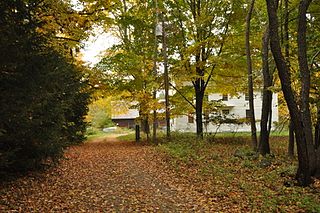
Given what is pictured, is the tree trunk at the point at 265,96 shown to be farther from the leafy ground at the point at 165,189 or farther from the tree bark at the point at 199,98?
the tree bark at the point at 199,98

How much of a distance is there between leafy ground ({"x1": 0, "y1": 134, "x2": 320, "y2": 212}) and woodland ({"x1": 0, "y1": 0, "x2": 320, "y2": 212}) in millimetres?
36

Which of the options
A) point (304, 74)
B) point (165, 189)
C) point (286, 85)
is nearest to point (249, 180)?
point (165, 189)

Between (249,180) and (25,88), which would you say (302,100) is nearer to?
(249,180)

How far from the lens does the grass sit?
7.07 meters

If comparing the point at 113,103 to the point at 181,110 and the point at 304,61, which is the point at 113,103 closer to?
the point at 181,110

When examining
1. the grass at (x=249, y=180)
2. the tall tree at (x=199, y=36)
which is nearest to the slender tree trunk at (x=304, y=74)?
the grass at (x=249, y=180)

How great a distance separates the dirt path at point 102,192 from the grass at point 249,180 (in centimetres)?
74

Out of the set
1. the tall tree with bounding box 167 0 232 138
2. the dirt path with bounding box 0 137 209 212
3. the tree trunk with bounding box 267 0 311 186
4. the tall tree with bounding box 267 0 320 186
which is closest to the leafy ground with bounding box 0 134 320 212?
the dirt path with bounding box 0 137 209 212

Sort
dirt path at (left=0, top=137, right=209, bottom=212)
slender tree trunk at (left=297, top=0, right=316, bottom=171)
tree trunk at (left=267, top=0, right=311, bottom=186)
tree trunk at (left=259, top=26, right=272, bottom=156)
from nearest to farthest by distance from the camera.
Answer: dirt path at (left=0, top=137, right=209, bottom=212)
tree trunk at (left=267, top=0, right=311, bottom=186)
slender tree trunk at (left=297, top=0, right=316, bottom=171)
tree trunk at (left=259, top=26, right=272, bottom=156)

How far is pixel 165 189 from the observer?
341 inches

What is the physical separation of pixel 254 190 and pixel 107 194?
139 inches

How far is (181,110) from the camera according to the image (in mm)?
23641

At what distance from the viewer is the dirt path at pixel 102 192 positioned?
7.02m

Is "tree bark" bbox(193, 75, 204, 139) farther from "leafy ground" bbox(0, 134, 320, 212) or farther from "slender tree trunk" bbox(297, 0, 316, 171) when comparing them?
"slender tree trunk" bbox(297, 0, 316, 171)
